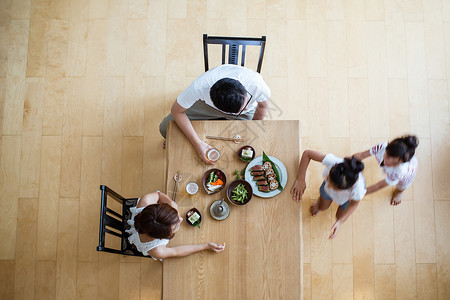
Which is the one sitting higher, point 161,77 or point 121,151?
point 161,77

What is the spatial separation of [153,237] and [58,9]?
94.4 inches

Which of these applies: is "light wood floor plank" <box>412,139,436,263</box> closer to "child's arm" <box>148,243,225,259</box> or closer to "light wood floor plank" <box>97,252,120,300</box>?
"child's arm" <box>148,243,225,259</box>

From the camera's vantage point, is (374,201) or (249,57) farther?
(249,57)

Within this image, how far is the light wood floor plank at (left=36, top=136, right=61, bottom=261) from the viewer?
8.21ft

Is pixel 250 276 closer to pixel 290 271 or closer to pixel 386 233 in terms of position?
pixel 290 271

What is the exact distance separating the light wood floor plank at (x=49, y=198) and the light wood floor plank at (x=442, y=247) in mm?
3133

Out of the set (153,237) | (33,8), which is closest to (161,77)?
(33,8)

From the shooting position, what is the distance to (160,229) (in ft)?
5.12

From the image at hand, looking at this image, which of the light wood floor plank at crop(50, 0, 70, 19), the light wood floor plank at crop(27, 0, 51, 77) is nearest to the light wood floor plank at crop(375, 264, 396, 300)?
the light wood floor plank at crop(27, 0, 51, 77)

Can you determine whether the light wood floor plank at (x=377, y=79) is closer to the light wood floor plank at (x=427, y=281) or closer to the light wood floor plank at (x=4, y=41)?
the light wood floor plank at (x=427, y=281)

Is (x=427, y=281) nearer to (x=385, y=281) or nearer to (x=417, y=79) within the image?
(x=385, y=281)

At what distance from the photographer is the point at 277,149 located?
5.88ft

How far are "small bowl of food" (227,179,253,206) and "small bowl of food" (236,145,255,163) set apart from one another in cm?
13

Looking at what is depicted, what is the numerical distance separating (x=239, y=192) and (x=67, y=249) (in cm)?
168
